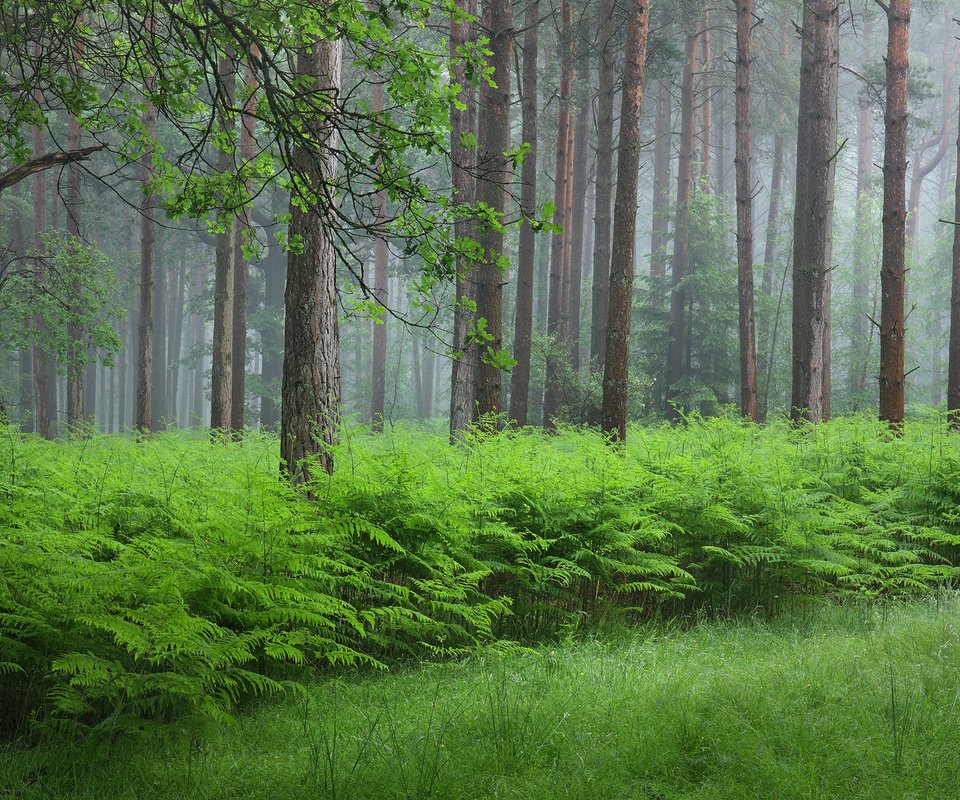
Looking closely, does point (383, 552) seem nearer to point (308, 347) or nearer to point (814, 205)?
point (308, 347)

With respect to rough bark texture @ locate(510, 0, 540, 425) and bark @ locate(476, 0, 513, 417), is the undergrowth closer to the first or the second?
bark @ locate(476, 0, 513, 417)

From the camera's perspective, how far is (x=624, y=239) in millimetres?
13133

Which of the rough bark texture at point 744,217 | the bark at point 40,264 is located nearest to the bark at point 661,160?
the rough bark texture at point 744,217

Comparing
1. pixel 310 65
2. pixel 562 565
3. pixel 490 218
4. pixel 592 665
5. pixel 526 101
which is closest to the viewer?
pixel 490 218

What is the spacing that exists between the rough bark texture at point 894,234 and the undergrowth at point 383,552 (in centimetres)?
453

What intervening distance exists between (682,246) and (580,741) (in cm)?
2647

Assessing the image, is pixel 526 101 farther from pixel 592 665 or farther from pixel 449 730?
pixel 449 730

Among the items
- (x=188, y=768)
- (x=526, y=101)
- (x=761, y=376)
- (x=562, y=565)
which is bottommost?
(x=188, y=768)

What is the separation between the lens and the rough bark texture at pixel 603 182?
20.5 m

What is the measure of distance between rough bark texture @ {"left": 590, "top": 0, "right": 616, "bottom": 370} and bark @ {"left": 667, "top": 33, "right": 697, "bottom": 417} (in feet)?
13.4

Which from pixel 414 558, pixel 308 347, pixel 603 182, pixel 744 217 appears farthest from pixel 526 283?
pixel 414 558

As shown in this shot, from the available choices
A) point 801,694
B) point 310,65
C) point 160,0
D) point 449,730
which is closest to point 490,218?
point 160,0

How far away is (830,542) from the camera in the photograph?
8.48 metres

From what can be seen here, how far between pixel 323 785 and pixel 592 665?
2.63 meters
